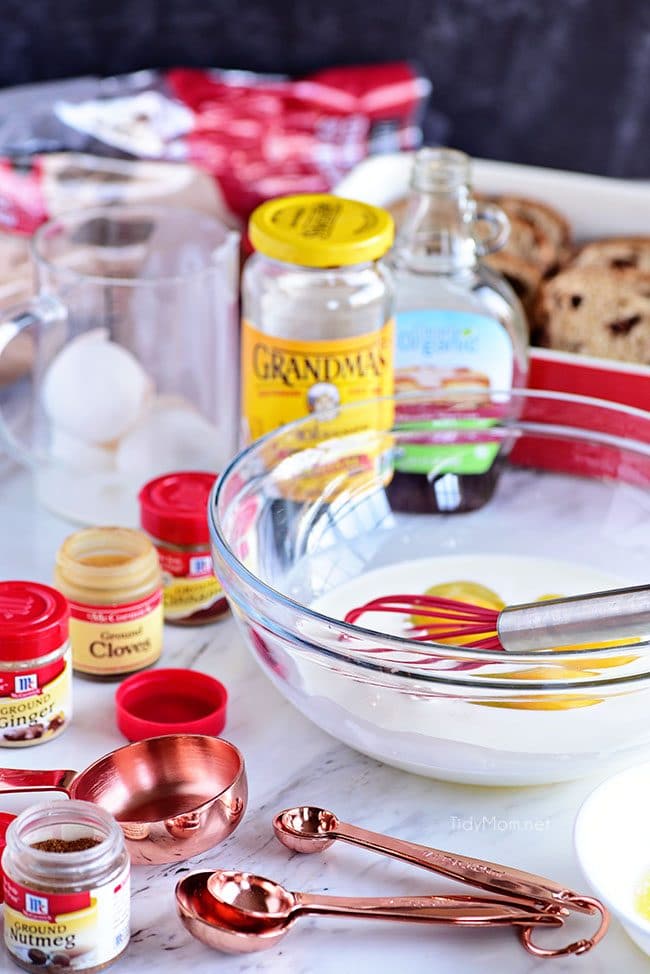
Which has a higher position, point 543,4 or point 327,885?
point 543,4

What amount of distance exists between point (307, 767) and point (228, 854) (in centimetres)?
10

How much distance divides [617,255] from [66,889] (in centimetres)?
95

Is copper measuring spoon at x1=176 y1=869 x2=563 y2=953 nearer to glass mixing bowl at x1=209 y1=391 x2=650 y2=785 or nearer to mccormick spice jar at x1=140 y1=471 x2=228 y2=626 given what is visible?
glass mixing bowl at x1=209 y1=391 x2=650 y2=785

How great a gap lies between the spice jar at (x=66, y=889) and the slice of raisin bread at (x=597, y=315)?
746 millimetres

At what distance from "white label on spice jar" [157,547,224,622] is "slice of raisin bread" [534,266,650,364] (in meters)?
0.46

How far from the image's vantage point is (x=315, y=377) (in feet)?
3.31

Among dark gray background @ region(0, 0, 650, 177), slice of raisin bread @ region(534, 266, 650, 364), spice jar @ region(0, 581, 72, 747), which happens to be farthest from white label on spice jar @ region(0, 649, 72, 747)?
dark gray background @ region(0, 0, 650, 177)

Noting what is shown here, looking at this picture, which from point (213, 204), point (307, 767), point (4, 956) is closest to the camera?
point (4, 956)

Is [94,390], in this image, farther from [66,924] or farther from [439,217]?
[66,924]

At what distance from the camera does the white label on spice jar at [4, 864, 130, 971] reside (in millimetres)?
655

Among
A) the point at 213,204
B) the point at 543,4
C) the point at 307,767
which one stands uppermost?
the point at 543,4

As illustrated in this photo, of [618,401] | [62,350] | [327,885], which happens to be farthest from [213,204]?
[327,885]

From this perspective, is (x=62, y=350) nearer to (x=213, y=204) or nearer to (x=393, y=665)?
(x=213, y=204)

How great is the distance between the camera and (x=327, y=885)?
2.48 ft
